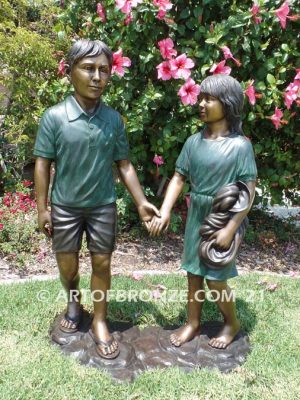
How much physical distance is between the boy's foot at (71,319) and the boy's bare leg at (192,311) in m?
0.62

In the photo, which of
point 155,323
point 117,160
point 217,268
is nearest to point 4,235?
point 155,323

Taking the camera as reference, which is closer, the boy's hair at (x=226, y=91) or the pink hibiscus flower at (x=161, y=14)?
the boy's hair at (x=226, y=91)

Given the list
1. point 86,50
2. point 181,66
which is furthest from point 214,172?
point 181,66

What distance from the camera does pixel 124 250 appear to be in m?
4.93

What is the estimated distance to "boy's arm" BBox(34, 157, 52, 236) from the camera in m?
2.54

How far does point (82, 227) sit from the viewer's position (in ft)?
8.84

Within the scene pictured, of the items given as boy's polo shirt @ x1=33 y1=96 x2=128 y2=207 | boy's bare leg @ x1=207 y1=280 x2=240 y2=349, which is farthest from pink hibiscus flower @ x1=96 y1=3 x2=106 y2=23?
boy's bare leg @ x1=207 y1=280 x2=240 y2=349

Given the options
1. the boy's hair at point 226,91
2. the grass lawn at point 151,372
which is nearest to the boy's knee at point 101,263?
the grass lawn at point 151,372

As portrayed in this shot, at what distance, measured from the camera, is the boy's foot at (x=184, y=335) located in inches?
111

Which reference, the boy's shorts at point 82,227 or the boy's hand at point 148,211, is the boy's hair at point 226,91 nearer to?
the boy's hand at point 148,211

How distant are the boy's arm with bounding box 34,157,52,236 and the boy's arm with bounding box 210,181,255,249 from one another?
0.98 meters

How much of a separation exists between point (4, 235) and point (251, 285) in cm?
259

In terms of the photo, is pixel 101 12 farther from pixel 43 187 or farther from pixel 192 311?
pixel 192 311

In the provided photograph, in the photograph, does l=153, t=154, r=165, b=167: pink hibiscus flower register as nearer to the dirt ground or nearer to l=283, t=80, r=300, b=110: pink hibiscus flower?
the dirt ground
